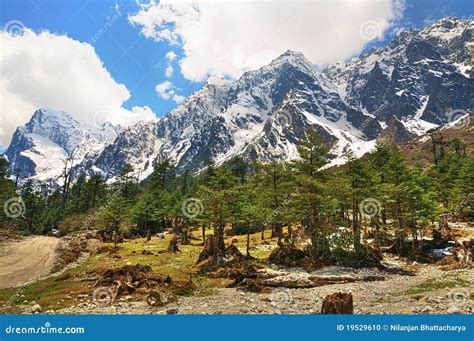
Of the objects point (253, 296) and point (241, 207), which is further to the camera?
point (241, 207)

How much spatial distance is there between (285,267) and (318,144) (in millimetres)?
13022

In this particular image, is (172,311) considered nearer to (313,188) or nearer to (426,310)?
(426,310)

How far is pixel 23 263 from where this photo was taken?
135 feet

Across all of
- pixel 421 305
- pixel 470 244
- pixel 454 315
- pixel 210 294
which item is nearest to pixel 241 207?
pixel 210 294

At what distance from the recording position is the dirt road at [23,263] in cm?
3224

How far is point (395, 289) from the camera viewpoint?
84.7ft

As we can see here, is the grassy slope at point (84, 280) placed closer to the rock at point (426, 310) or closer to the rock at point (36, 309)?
the rock at point (36, 309)

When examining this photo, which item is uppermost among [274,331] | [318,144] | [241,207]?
[318,144]

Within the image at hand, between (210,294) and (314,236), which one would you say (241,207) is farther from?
(210,294)

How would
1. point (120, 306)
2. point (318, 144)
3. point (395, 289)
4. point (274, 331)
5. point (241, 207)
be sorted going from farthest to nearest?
point (241, 207), point (318, 144), point (395, 289), point (120, 306), point (274, 331)

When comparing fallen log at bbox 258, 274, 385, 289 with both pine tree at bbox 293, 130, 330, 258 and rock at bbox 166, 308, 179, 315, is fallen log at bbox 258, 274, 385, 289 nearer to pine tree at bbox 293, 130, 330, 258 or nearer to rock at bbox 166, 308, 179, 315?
pine tree at bbox 293, 130, 330, 258

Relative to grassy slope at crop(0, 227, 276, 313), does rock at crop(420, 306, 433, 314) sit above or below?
below

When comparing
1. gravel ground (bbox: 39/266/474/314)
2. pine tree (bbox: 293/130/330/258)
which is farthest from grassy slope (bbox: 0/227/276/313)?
pine tree (bbox: 293/130/330/258)

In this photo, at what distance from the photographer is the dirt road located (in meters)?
32.2
